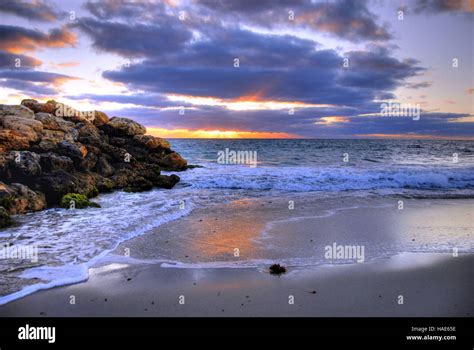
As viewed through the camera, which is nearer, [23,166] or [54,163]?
[23,166]

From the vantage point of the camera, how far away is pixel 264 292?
254 inches

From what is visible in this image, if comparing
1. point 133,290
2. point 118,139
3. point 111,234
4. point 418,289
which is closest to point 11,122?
point 118,139

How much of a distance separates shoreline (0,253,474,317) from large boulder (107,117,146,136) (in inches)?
794

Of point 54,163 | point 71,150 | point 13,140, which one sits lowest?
point 54,163

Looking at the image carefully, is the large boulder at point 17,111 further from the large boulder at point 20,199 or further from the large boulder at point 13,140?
the large boulder at point 20,199

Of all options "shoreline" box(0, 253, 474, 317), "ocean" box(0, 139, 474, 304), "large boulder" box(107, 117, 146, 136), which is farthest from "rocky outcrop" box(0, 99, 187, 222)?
"shoreline" box(0, 253, 474, 317)

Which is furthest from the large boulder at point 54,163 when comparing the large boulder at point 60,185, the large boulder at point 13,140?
the large boulder at point 13,140

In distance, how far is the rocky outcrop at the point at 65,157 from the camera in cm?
1488

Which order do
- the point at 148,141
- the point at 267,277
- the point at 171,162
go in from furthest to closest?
the point at 171,162, the point at 148,141, the point at 267,277

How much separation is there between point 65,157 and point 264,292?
14.6 meters

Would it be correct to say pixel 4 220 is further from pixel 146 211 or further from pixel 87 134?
pixel 87 134

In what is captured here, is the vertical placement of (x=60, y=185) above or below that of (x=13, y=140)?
below

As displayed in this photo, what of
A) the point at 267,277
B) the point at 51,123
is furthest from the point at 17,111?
the point at 267,277
